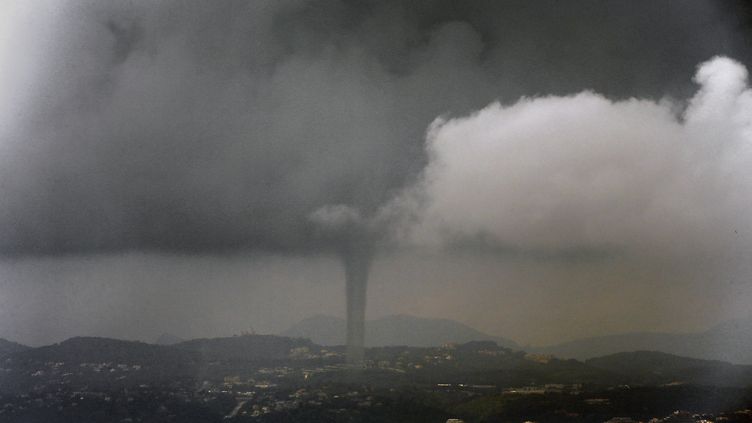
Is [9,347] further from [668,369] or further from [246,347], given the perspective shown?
[668,369]

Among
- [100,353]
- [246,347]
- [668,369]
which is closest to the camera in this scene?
[668,369]

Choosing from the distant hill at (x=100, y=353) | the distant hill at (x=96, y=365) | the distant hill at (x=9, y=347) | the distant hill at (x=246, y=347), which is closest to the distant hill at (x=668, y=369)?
the distant hill at (x=246, y=347)

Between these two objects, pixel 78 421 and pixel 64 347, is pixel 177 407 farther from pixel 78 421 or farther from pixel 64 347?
pixel 64 347

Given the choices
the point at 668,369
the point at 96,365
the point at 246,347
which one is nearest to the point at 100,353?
the point at 96,365

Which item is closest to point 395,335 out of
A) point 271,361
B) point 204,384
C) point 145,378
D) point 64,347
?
point 271,361

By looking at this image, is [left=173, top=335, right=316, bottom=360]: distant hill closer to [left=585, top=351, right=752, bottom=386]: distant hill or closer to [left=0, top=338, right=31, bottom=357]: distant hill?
[left=0, top=338, right=31, bottom=357]: distant hill

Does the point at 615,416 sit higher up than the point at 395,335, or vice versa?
the point at 395,335

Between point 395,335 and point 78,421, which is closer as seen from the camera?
point 78,421

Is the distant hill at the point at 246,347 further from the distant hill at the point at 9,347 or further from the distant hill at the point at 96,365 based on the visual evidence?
the distant hill at the point at 9,347
